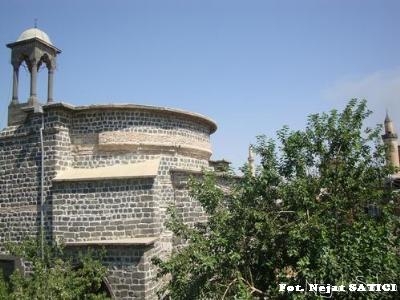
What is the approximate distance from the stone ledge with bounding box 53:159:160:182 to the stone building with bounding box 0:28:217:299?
29 millimetres

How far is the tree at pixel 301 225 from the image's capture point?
602 centimetres

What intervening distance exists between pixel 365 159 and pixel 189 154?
6387 mm

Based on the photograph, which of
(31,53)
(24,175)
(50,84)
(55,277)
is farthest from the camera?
(50,84)

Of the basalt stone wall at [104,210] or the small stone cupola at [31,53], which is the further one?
the small stone cupola at [31,53]

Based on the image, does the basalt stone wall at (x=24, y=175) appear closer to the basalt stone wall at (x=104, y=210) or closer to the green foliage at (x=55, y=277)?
the basalt stone wall at (x=104, y=210)

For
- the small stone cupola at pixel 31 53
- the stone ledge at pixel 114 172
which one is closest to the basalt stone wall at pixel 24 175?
the stone ledge at pixel 114 172

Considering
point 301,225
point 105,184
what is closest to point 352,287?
point 301,225

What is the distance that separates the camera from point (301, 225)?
6328mm

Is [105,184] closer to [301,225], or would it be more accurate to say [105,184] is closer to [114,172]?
[114,172]

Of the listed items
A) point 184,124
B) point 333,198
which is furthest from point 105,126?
point 333,198

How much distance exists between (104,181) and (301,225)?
18.3 ft

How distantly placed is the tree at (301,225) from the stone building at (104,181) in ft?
6.56

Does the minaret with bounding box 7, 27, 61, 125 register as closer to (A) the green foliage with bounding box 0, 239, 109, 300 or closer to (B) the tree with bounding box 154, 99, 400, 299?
(A) the green foliage with bounding box 0, 239, 109, 300

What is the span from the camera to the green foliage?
27.5 feet
